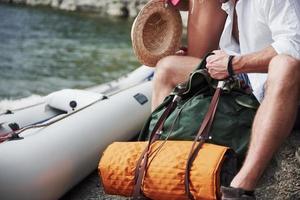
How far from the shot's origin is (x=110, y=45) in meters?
13.5

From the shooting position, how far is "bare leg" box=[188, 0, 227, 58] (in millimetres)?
2518

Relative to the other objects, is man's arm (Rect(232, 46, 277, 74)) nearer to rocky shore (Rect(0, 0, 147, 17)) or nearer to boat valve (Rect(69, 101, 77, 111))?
boat valve (Rect(69, 101, 77, 111))

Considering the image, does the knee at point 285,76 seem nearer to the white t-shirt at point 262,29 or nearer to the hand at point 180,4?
the white t-shirt at point 262,29

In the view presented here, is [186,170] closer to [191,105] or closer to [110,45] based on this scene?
[191,105]

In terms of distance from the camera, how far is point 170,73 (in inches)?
96.1

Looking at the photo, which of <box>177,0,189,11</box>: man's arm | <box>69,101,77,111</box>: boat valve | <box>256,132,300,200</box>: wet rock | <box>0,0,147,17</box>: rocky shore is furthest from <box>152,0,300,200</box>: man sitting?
<box>0,0,147,17</box>: rocky shore

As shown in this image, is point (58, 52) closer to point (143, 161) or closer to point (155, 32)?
point (155, 32)

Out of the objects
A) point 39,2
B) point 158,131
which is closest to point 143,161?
point 158,131

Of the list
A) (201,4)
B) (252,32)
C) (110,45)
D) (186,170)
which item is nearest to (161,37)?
(201,4)

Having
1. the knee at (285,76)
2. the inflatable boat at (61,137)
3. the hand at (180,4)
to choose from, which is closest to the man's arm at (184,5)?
the hand at (180,4)

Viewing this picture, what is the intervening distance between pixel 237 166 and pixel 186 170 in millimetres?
221

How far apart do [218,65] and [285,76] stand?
357 millimetres

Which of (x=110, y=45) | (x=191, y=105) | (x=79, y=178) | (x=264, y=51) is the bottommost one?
(x=110, y=45)

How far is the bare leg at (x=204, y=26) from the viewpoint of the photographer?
2.52 m
